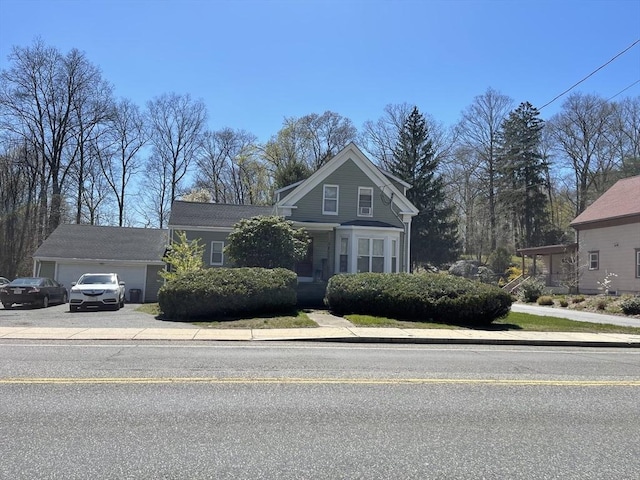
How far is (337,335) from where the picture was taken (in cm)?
1306

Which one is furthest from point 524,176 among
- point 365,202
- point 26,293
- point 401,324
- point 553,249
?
point 26,293

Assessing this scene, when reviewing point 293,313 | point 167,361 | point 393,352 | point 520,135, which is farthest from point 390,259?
point 520,135

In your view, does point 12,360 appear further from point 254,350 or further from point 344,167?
point 344,167

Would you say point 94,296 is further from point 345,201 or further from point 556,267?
point 556,267

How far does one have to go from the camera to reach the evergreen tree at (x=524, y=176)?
173ft

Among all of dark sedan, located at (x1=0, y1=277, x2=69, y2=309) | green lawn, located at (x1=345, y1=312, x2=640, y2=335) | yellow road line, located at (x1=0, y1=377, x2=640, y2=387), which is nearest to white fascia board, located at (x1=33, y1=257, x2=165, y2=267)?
dark sedan, located at (x1=0, y1=277, x2=69, y2=309)

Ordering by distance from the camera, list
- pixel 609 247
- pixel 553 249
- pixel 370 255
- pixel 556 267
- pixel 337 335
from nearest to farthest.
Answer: pixel 337 335 < pixel 370 255 < pixel 609 247 < pixel 553 249 < pixel 556 267

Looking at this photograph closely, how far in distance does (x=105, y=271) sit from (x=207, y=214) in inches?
279

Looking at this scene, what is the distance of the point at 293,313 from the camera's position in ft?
58.3

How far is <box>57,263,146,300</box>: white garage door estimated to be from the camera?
99.3 feet

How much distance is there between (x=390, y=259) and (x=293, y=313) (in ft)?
30.6

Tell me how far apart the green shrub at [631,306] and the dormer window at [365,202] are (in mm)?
12494

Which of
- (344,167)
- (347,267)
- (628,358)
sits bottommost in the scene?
(628,358)

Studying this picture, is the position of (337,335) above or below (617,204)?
below
